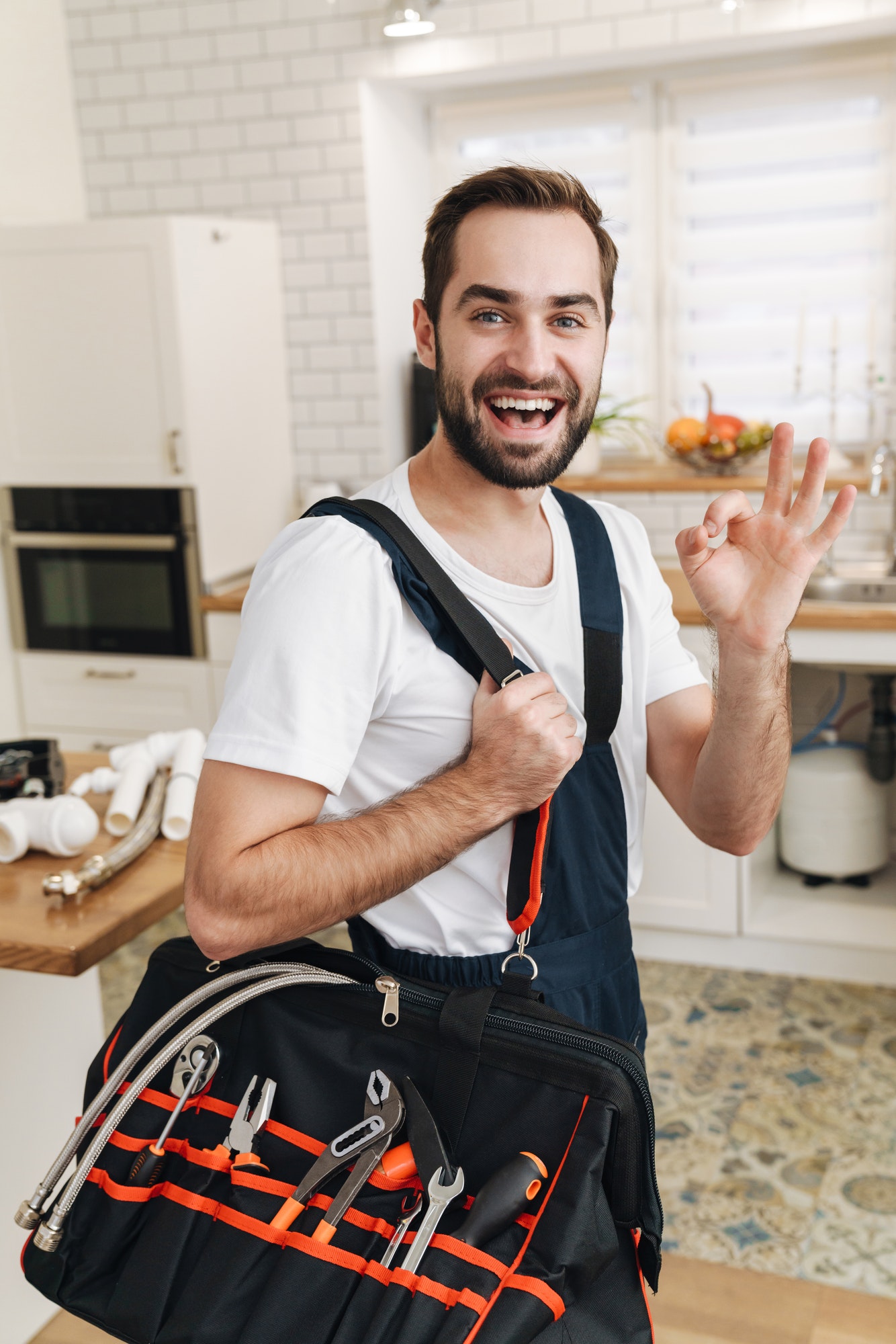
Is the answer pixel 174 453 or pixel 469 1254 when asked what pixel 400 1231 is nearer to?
pixel 469 1254

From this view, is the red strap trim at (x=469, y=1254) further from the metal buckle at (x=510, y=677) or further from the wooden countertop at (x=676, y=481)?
the wooden countertop at (x=676, y=481)

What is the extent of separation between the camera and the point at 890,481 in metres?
3.25

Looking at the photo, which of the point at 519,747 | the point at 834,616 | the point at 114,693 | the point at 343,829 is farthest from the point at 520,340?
the point at 114,693

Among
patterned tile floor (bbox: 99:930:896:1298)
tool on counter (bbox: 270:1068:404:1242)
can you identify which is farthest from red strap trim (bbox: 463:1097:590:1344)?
patterned tile floor (bbox: 99:930:896:1298)

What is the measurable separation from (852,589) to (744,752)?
195 centimetres

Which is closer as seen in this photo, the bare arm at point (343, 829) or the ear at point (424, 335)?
the bare arm at point (343, 829)

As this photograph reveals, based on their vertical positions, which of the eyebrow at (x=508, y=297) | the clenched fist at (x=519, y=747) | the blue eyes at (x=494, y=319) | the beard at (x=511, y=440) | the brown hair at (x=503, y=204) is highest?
the brown hair at (x=503, y=204)

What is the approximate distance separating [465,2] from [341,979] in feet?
9.88

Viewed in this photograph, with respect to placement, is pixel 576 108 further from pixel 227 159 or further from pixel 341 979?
pixel 341 979

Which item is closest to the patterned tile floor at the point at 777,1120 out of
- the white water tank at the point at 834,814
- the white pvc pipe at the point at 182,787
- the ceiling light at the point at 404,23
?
the white water tank at the point at 834,814

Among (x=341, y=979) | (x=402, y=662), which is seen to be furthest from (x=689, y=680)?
(x=341, y=979)

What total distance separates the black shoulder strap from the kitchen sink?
2.06 metres

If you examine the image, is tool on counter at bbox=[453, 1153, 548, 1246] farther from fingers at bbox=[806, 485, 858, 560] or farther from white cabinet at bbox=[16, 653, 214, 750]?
white cabinet at bbox=[16, 653, 214, 750]

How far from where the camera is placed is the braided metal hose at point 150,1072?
1100 millimetres
